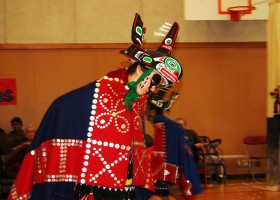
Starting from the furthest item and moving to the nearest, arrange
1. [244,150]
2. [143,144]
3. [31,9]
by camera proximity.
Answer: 1. [244,150]
2. [31,9]
3. [143,144]

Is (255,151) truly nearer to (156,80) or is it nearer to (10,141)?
(10,141)

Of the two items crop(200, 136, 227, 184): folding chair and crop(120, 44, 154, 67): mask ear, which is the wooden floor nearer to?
crop(200, 136, 227, 184): folding chair

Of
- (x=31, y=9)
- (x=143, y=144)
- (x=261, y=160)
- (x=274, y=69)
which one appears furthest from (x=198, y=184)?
(x=31, y=9)

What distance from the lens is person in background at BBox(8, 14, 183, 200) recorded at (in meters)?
2.82

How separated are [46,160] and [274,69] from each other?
576cm

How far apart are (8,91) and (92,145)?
6644 millimetres

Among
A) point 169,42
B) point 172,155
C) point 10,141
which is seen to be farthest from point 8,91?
point 169,42

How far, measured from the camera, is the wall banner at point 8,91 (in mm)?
9102

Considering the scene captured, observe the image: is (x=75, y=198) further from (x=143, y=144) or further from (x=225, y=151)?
(x=225, y=151)

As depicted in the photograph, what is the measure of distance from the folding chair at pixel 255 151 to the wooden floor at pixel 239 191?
1.80ft

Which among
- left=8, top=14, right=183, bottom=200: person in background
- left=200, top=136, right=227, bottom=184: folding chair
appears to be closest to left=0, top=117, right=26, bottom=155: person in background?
left=200, top=136, right=227, bottom=184: folding chair

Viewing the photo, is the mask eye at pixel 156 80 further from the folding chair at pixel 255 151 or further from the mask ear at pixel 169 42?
the folding chair at pixel 255 151

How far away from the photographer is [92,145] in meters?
2.83

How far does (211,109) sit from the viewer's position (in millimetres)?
9797
